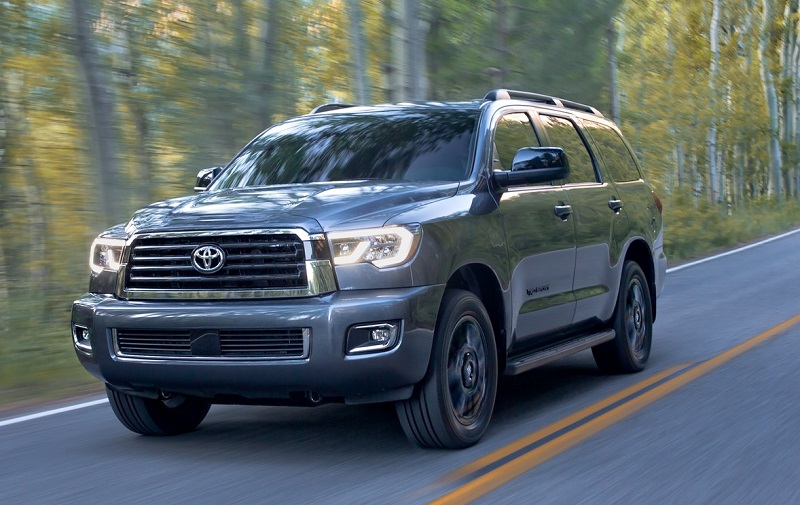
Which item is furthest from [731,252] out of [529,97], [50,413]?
[50,413]

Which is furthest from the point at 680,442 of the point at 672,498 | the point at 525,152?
the point at 525,152

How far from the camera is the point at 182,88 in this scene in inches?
646

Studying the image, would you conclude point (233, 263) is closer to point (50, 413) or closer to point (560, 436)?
point (560, 436)

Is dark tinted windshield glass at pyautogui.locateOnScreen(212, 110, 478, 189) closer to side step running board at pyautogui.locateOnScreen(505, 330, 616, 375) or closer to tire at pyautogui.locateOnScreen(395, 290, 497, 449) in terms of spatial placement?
tire at pyautogui.locateOnScreen(395, 290, 497, 449)

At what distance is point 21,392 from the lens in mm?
8219

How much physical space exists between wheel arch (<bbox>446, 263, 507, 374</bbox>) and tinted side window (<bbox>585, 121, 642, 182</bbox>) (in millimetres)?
2488

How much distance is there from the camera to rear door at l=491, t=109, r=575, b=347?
6516 mm

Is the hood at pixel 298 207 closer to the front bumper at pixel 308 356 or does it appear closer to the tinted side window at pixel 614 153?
the front bumper at pixel 308 356

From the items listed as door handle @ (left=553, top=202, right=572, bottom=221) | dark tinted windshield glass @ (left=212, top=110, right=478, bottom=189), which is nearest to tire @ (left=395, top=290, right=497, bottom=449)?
dark tinted windshield glass @ (left=212, top=110, right=478, bottom=189)

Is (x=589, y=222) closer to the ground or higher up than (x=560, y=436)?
higher up

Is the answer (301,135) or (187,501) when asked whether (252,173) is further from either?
(187,501)

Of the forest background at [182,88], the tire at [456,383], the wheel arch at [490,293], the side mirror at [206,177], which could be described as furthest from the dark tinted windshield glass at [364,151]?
the forest background at [182,88]

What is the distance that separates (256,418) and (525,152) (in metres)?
2.35

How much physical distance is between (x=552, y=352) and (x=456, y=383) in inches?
52.8
